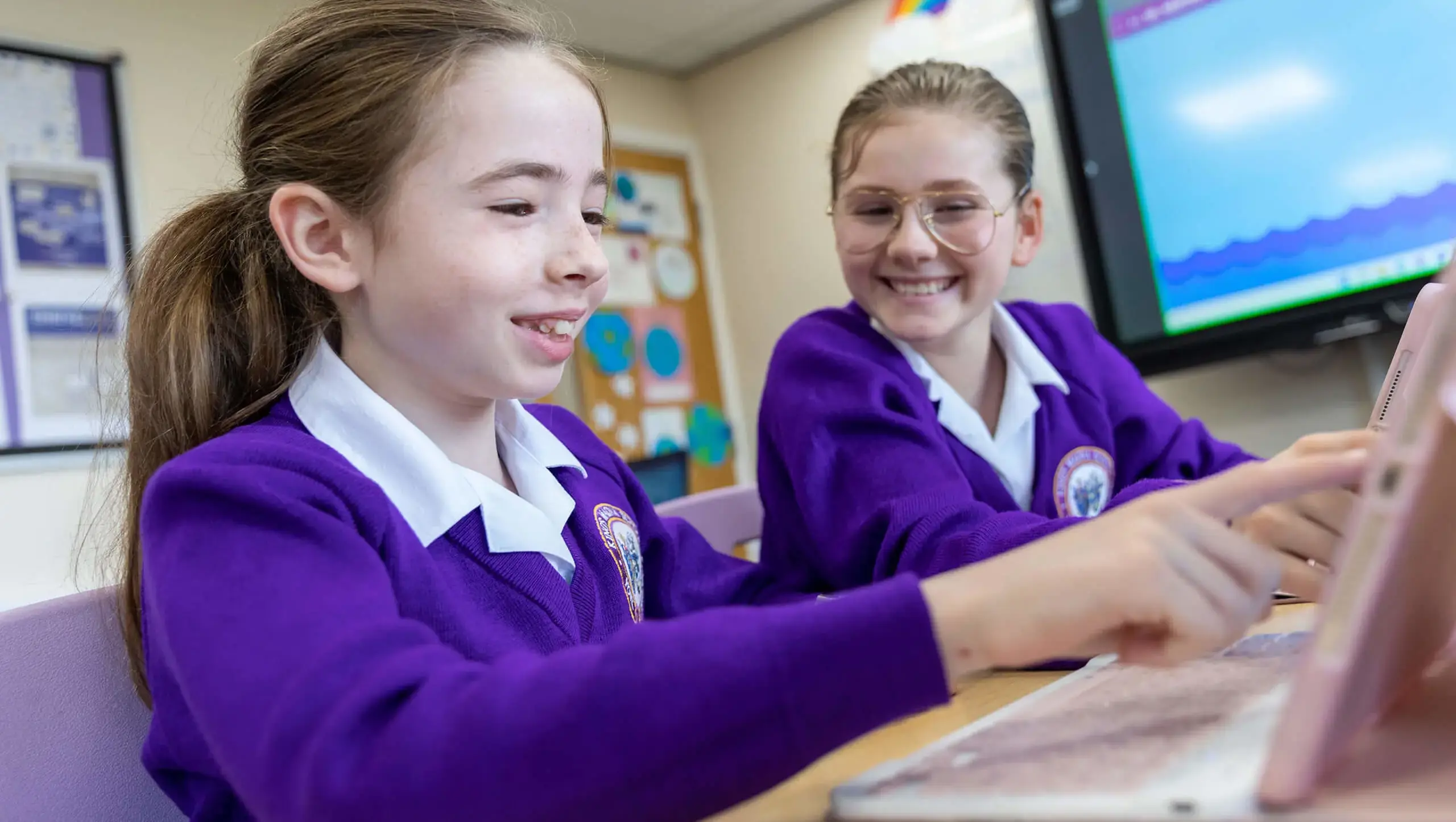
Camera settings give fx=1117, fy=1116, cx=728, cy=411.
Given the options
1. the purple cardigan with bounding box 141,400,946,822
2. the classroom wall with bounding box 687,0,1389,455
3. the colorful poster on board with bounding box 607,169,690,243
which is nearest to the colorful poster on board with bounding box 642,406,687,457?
the classroom wall with bounding box 687,0,1389,455

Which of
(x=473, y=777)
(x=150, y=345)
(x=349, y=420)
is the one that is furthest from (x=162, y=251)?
(x=473, y=777)

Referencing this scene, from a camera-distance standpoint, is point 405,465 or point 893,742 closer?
point 893,742

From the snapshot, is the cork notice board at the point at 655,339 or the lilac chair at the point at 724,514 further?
the cork notice board at the point at 655,339

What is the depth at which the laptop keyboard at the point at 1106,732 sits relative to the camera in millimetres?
344

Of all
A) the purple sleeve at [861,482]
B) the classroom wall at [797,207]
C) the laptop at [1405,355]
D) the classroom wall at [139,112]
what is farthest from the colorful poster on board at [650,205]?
the laptop at [1405,355]

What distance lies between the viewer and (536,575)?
700 mm

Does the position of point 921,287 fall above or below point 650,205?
below

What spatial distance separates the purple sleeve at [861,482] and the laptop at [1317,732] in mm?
358

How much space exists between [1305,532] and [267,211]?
703 millimetres

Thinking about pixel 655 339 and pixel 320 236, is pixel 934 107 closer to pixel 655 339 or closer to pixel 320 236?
pixel 320 236

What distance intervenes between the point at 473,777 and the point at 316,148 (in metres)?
0.52

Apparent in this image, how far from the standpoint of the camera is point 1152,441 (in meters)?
1.17

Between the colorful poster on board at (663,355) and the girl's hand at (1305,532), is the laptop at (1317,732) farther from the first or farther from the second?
Result: the colorful poster on board at (663,355)

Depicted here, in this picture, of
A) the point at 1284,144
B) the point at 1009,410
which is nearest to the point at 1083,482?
the point at 1009,410
